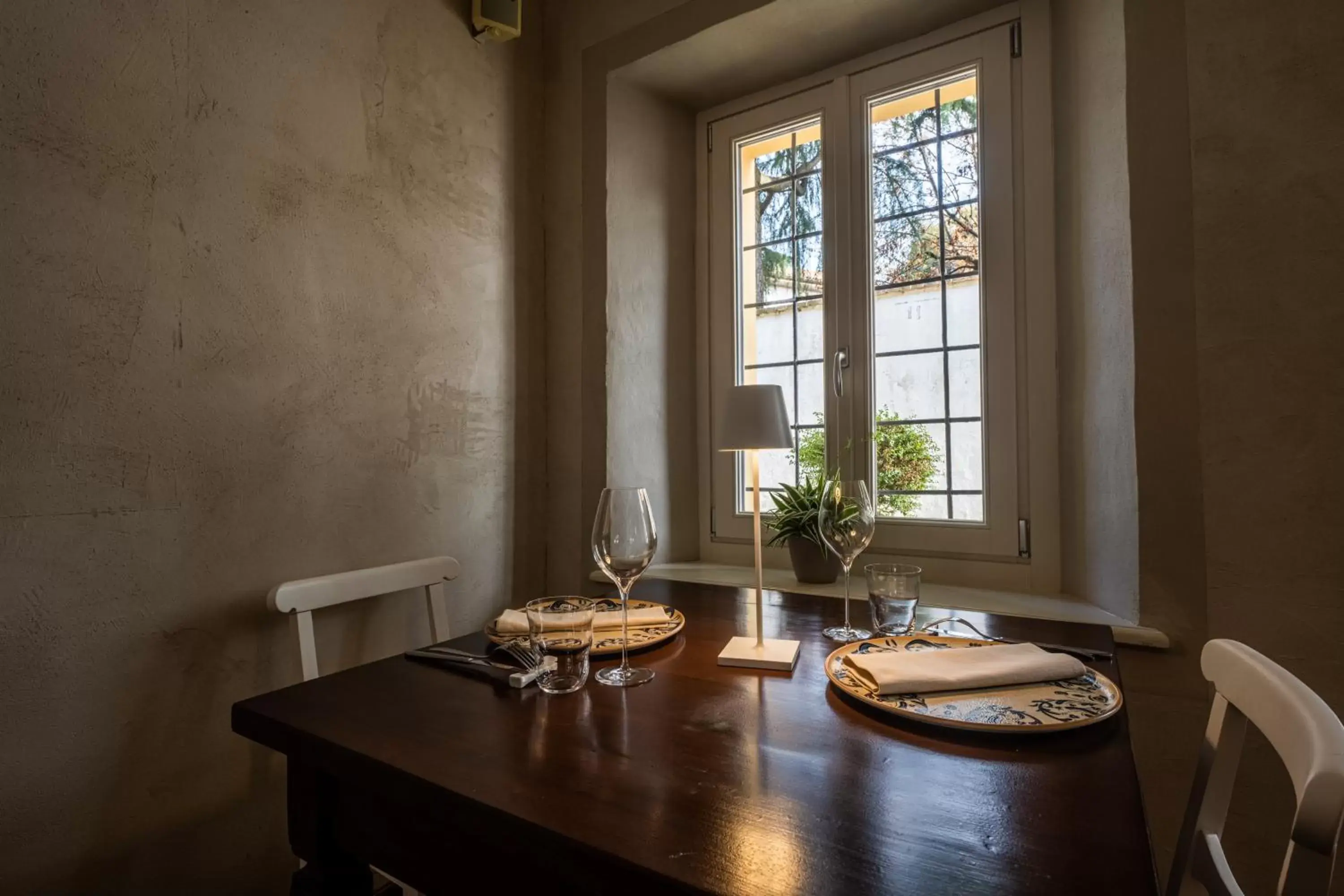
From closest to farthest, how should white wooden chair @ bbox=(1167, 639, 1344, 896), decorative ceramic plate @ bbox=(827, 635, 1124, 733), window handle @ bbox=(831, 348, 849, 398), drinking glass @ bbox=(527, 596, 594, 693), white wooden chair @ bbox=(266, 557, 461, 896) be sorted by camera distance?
1. white wooden chair @ bbox=(1167, 639, 1344, 896)
2. decorative ceramic plate @ bbox=(827, 635, 1124, 733)
3. drinking glass @ bbox=(527, 596, 594, 693)
4. white wooden chair @ bbox=(266, 557, 461, 896)
5. window handle @ bbox=(831, 348, 849, 398)

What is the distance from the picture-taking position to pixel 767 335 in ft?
7.22

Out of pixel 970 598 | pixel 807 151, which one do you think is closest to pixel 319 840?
pixel 970 598

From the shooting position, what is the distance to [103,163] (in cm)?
124

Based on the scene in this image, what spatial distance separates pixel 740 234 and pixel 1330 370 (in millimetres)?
1533

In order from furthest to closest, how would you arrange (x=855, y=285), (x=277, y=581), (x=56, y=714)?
(x=855, y=285), (x=277, y=581), (x=56, y=714)

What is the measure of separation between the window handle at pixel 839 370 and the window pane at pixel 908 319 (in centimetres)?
9

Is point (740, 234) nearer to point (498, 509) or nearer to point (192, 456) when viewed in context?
point (498, 509)

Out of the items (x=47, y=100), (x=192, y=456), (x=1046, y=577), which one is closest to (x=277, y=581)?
(x=192, y=456)

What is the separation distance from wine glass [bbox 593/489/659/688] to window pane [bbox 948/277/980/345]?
4.17ft

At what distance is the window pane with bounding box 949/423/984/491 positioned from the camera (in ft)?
5.96

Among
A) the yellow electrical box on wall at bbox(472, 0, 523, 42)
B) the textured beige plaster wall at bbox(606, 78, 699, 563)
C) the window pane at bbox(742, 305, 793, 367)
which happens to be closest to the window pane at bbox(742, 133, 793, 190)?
the textured beige plaster wall at bbox(606, 78, 699, 563)

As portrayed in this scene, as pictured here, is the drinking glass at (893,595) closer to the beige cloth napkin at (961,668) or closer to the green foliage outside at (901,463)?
the beige cloth napkin at (961,668)

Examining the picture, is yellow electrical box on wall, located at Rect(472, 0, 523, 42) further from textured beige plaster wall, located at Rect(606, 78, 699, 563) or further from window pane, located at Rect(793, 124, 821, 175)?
window pane, located at Rect(793, 124, 821, 175)

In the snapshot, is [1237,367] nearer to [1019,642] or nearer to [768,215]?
[1019,642]
